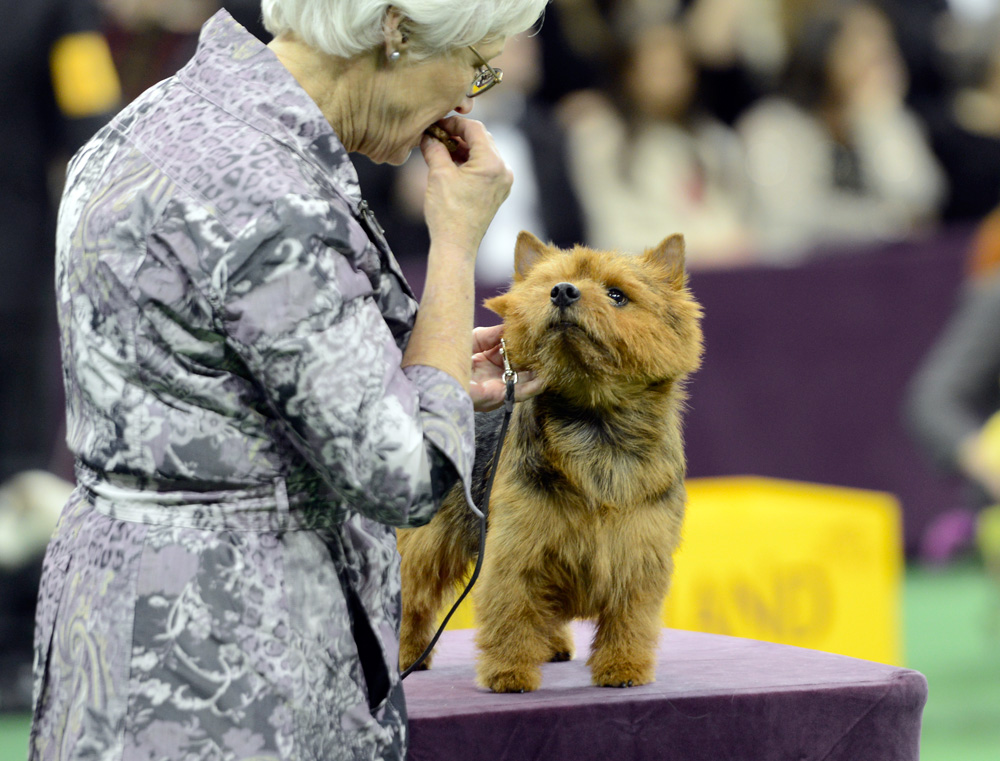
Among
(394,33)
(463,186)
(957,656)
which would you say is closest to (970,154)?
(957,656)

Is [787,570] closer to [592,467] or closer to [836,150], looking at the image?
[592,467]

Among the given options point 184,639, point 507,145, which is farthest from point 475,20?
point 507,145

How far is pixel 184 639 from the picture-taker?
5.30 ft

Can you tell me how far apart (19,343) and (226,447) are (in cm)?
297

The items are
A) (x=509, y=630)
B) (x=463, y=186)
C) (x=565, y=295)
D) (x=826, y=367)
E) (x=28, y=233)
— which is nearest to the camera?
(x=463, y=186)

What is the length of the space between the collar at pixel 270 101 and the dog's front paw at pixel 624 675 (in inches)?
34.7

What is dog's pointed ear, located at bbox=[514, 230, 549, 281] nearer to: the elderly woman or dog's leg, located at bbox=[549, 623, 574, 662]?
the elderly woman

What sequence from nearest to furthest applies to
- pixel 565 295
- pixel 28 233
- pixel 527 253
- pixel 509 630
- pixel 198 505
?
pixel 198 505 < pixel 565 295 < pixel 509 630 < pixel 527 253 < pixel 28 233

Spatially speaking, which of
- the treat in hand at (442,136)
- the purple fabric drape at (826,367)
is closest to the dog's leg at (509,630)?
the treat in hand at (442,136)

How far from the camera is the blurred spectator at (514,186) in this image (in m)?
6.00

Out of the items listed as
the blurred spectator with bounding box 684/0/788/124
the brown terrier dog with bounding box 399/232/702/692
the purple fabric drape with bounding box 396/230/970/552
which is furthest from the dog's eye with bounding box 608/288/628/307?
the blurred spectator with bounding box 684/0/788/124

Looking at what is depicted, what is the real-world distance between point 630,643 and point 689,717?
0.15 metres

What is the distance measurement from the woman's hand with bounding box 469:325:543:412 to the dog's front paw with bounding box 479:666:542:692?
0.42 metres

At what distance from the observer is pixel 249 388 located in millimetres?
1625
